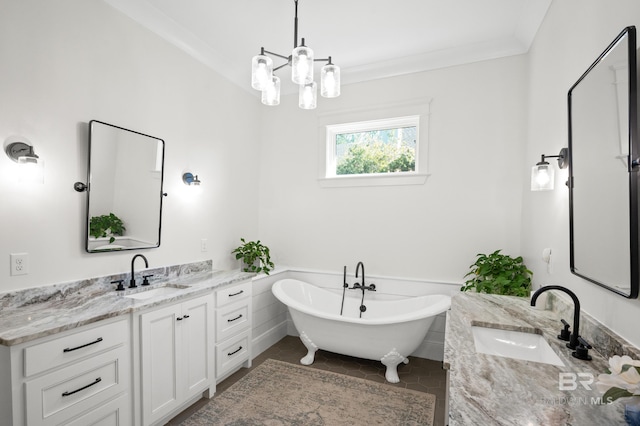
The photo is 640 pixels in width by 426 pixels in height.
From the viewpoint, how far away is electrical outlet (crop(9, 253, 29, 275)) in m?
1.73

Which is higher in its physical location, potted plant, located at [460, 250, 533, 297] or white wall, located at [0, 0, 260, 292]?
white wall, located at [0, 0, 260, 292]

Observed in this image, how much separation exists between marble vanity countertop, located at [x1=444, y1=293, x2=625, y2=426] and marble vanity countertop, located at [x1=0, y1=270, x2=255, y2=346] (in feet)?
5.42

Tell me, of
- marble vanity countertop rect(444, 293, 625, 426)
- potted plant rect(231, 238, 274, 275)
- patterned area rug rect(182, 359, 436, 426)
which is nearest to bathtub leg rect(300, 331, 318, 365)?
patterned area rug rect(182, 359, 436, 426)

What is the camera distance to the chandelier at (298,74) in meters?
1.83

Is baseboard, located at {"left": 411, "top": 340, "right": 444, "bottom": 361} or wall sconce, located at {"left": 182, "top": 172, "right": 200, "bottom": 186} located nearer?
wall sconce, located at {"left": 182, "top": 172, "right": 200, "bottom": 186}

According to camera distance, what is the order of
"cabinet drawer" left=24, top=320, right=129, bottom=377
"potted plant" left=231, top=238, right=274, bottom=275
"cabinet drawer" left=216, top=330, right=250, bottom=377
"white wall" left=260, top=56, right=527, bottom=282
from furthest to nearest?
"potted plant" left=231, top=238, right=274, bottom=275, "white wall" left=260, top=56, right=527, bottom=282, "cabinet drawer" left=216, top=330, right=250, bottom=377, "cabinet drawer" left=24, top=320, right=129, bottom=377

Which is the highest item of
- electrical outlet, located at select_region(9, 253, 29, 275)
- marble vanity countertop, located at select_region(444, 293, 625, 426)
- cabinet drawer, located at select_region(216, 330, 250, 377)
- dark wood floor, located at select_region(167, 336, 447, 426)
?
electrical outlet, located at select_region(9, 253, 29, 275)

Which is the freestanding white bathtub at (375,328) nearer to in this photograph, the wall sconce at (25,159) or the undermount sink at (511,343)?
the undermount sink at (511,343)

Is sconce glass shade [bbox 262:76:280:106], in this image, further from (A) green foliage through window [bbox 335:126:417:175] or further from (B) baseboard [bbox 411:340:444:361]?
(B) baseboard [bbox 411:340:444:361]

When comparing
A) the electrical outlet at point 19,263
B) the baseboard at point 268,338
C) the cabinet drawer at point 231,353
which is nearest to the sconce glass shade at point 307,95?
the electrical outlet at point 19,263

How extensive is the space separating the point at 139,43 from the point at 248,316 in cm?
Result: 239

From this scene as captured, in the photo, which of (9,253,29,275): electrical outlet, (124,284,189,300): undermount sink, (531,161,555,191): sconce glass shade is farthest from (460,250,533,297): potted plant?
(9,253,29,275): electrical outlet

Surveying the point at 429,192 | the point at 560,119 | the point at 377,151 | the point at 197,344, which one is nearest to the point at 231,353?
the point at 197,344

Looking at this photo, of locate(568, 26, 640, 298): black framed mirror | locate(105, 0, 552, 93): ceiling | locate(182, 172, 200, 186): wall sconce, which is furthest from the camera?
locate(182, 172, 200, 186): wall sconce
